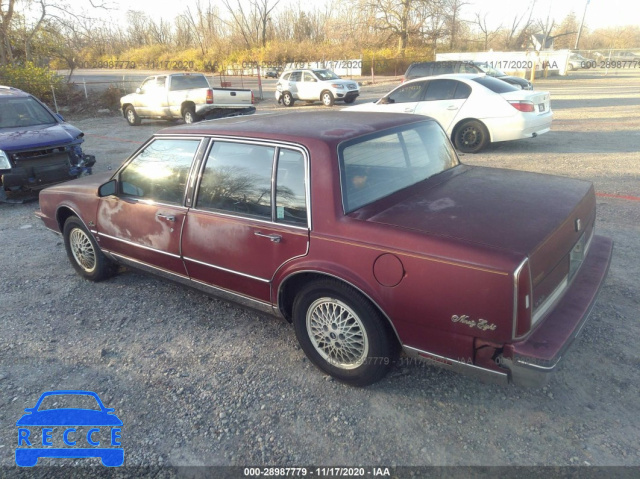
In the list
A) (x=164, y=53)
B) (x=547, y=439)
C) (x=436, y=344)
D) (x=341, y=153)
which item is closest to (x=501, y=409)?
(x=547, y=439)

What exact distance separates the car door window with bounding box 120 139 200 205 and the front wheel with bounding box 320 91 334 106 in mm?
17667

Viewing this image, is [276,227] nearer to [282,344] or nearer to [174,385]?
[282,344]

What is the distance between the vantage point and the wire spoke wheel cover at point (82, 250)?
179 inches

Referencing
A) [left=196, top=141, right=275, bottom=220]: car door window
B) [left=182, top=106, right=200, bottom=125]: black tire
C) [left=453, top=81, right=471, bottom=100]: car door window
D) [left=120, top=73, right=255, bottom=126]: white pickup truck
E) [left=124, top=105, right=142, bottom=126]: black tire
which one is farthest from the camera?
[left=124, top=105, right=142, bottom=126]: black tire

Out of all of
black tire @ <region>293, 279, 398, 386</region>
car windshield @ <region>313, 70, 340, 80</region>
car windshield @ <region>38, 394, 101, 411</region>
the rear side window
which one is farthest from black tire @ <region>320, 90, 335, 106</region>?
car windshield @ <region>38, 394, 101, 411</region>

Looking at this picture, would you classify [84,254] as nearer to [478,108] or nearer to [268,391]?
[268,391]

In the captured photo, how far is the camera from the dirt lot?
2.47m

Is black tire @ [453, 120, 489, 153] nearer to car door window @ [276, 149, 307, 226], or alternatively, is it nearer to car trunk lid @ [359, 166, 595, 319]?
car trunk lid @ [359, 166, 595, 319]

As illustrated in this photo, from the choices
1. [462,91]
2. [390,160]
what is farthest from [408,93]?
[390,160]

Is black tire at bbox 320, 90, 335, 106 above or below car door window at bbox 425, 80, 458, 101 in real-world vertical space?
below

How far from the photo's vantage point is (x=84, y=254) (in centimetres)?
461

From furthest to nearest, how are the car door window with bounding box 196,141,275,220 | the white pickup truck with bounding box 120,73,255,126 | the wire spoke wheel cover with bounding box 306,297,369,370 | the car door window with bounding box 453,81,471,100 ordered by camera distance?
the white pickup truck with bounding box 120,73,255,126 → the car door window with bounding box 453,81,471,100 → the car door window with bounding box 196,141,275,220 → the wire spoke wheel cover with bounding box 306,297,369,370

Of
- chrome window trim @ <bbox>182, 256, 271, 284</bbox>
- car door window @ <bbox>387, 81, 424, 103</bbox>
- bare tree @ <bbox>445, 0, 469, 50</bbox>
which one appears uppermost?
bare tree @ <bbox>445, 0, 469, 50</bbox>

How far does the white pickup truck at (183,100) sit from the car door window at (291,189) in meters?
12.9
